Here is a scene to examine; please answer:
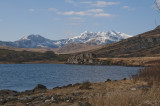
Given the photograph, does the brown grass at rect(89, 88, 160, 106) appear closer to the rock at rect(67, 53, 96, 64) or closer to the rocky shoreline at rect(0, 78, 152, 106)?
the rocky shoreline at rect(0, 78, 152, 106)

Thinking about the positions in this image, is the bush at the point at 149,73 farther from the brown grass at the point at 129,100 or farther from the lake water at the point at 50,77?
the brown grass at the point at 129,100

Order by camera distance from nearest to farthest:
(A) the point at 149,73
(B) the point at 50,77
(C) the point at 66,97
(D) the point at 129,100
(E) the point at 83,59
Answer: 1. (D) the point at 129,100
2. (C) the point at 66,97
3. (A) the point at 149,73
4. (B) the point at 50,77
5. (E) the point at 83,59

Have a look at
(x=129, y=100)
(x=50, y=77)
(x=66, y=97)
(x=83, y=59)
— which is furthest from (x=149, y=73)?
(x=83, y=59)

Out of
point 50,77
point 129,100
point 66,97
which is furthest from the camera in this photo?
point 50,77

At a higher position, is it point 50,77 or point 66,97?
point 66,97

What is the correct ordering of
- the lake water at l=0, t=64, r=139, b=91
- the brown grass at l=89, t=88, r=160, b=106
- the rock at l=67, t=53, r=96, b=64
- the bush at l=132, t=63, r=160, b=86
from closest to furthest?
the brown grass at l=89, t=88, r=160, b=106, the bush at l=132, t=63, r=160, b=86, the lake water at l=0, t=64, r=139, b=91, the rock at l=67, t=53, r=96, b=64

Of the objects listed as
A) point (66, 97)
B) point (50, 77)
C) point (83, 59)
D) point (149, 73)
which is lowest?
point (50, 77)

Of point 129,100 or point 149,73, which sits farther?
point 149,73

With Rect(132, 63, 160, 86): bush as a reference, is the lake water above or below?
below

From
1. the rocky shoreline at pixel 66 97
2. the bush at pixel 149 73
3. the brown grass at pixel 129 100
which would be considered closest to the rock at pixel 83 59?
the rocky shoreline at pixel 66 97

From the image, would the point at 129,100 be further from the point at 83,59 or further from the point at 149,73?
the point at 83,59

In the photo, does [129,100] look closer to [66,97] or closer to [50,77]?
[66,97]

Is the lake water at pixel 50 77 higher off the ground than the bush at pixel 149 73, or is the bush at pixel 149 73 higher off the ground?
the bush at pixel 149 73

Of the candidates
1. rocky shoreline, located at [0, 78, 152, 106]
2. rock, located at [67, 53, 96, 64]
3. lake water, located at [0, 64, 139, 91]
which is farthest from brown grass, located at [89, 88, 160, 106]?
rock, located at [67, 53, 96, 64]
